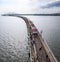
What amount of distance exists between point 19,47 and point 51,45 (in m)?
12.6

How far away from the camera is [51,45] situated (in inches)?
2707

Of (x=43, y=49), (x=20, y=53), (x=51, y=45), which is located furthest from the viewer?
(x=51, y=45)

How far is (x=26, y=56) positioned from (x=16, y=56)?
3.14 m

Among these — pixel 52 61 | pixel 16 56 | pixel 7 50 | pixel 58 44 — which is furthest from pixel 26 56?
pixel 58 44

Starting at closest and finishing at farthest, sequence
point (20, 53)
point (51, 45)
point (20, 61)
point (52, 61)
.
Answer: point (52, 61), point (20, 61), point (20, 53), point (51, 45)

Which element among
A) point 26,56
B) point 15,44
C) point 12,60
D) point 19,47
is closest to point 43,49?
point 26,56

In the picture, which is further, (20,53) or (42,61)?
(20,53)

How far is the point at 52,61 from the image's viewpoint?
138 feet

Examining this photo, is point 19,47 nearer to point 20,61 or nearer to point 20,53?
point 20,53

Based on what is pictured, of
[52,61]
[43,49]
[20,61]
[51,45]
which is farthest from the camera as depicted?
[51,45]

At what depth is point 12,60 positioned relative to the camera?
5166cm

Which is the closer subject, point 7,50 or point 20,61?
point 20,61

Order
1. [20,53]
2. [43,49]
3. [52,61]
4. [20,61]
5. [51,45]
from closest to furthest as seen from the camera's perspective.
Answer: [52,61] → [20,61] → [43,49] → [20,53] → [51,45]

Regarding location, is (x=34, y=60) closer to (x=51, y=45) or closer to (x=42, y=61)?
(x=42, y=61)
